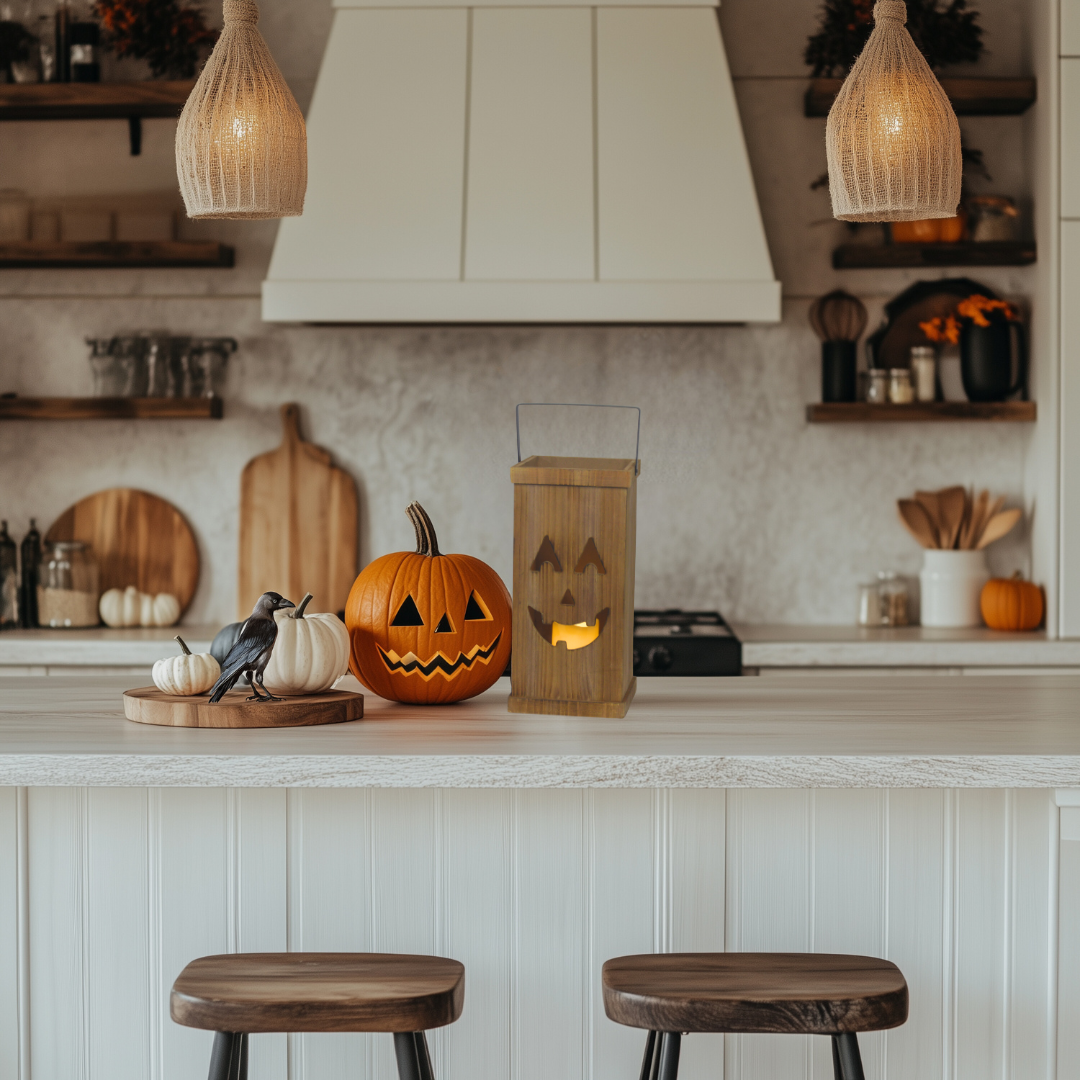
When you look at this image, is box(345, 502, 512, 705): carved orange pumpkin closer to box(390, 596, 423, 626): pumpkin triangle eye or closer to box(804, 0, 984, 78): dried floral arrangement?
box(390, 596, 423, 626): pumpkin triangle eye

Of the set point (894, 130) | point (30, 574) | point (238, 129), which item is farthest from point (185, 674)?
point (30, 574)

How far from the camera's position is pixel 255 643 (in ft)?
5.02

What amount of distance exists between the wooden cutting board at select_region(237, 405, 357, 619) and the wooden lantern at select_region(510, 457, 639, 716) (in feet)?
7.14

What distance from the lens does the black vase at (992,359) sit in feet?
11.7

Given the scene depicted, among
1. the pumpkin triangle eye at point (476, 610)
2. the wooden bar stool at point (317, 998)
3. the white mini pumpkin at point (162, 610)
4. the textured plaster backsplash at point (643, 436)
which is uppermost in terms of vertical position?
the textured plaster backsplash at point (643, 436)

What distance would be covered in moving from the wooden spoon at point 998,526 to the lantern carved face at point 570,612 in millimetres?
2385

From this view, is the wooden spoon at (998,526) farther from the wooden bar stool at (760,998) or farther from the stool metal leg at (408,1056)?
the stool metal leg at (408,1056)

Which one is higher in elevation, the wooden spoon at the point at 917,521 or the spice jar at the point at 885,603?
the wooden spoon at the point at 917,521

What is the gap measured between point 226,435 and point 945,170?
2.62 meters

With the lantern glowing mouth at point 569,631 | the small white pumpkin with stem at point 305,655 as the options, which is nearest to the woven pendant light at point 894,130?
the lantern glowing mouth at point 569,631

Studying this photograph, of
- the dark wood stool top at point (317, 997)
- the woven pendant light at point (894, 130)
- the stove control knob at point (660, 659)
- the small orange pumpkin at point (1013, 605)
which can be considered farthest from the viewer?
the small orange pumpkin at point (1013, 605)

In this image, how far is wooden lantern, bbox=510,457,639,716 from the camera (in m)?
1.60

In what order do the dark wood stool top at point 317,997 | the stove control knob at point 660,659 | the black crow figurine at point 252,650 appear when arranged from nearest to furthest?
the dark wood stool top at point 317,997
the black crow figurine at point 252,650
the stove control knob at point 660,659

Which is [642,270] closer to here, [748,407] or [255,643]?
[748,407]
